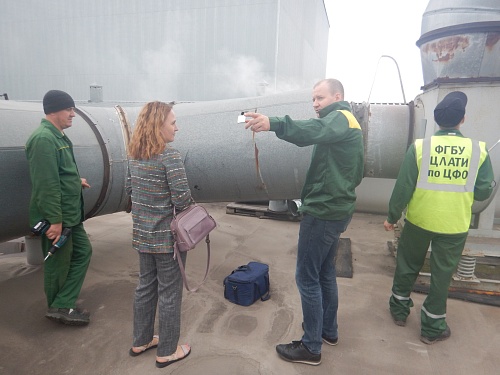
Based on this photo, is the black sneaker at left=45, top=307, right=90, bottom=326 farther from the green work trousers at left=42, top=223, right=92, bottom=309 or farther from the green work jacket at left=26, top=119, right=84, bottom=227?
the green work jacket at left=26, top=119, right=84, bottom=227

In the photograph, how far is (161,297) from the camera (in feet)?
6.84

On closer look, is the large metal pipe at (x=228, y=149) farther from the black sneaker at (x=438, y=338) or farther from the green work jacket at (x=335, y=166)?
the black sneaker at (x=438, y=338)


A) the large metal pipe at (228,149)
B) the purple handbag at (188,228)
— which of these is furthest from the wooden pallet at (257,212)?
the purple handbag at (188,228)

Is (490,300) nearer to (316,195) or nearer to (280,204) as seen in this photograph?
(316,195)

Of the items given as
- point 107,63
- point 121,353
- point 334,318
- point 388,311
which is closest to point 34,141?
point 121,353

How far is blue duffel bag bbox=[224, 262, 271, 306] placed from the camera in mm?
2867

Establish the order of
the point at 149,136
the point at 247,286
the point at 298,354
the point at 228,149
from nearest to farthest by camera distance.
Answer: the point at 149,136 < the point at 298,354 < the point at 247,286 < the point at 228,149

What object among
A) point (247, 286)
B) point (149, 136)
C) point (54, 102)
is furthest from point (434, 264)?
point (54, 102)

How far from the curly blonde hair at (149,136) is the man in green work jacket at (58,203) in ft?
2.45

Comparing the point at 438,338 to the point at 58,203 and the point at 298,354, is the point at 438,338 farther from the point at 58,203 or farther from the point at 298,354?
the point at 58,203

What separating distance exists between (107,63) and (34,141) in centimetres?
1026

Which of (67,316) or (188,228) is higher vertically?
(188,228)

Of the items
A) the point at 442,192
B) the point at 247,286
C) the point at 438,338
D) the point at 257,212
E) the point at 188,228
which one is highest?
the point at 442,192

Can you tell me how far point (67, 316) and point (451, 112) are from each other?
118 inches
